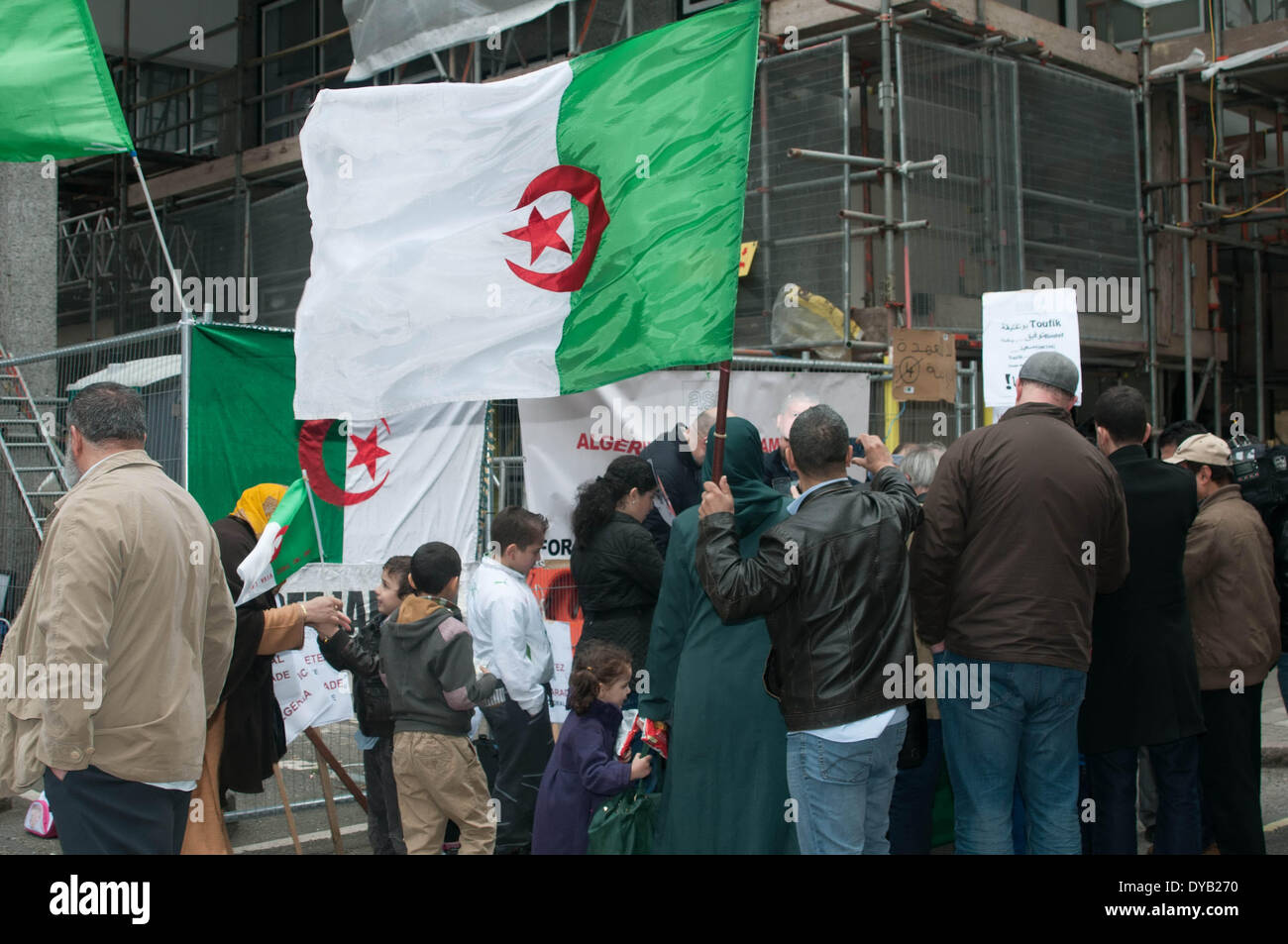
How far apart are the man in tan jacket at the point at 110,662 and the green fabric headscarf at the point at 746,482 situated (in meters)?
1.91

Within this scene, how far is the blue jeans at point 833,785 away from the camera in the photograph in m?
4.25

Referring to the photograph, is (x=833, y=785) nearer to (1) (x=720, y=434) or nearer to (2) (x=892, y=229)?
(1) (x=720, y=434)

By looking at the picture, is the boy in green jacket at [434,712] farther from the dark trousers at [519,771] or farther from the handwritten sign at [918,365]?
the handwritten sign at [918,365]

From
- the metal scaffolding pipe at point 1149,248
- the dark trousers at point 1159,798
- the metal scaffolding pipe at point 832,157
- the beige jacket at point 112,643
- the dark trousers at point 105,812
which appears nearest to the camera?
the beige jacket at point 112,643

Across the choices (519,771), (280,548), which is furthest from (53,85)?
(519,771)

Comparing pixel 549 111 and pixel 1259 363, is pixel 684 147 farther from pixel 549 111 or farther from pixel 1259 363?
pixel 1259 363

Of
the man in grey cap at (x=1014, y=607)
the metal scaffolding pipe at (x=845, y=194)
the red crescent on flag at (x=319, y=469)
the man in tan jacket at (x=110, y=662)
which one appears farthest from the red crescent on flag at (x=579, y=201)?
the metal scaffolding pipe at (x=845, y=194)

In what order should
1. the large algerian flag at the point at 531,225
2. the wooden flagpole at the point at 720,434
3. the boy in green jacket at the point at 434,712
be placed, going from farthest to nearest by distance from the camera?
the boy in green jacket at the point at 434,712, the large algerian flag at the point at 531,225, the wooden flagpole at the point at 720,434

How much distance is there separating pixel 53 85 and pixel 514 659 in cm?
421

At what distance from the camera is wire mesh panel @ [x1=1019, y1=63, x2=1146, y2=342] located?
12578 mm

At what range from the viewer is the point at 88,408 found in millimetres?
4234

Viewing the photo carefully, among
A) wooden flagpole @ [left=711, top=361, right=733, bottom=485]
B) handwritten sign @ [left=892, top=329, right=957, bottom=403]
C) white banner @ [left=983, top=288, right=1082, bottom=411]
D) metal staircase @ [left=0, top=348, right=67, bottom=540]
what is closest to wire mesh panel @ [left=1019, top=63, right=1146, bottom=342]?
handwritten sign @ [left=892, top=329, right=957, bottom=403]

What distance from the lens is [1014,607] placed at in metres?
4.58

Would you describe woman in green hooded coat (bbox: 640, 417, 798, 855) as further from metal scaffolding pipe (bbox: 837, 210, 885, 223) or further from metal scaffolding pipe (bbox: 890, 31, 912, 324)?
metal scaffolding pipe (bbox: 890, 31, 912, 324)
